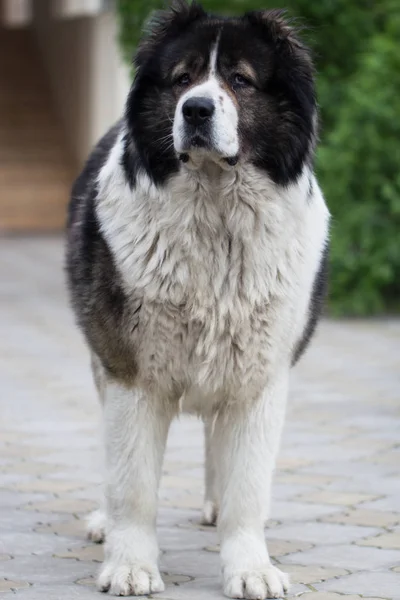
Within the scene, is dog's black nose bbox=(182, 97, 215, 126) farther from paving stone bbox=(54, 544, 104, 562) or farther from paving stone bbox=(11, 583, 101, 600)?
paving stone bbox=(54, 544, 104, 562)

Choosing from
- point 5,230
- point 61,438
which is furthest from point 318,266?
point 5,230

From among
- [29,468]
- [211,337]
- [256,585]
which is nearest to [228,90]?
[211,337]

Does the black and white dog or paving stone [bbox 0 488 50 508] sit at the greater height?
the black and white dog

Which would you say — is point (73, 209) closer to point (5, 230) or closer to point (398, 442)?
point (398, 442)

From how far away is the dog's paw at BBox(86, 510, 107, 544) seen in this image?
4.93m

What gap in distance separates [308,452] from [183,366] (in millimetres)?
2418

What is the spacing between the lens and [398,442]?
6789 mm

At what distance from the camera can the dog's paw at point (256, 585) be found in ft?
13.8

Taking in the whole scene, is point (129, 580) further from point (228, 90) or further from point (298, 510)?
point (228, 90)

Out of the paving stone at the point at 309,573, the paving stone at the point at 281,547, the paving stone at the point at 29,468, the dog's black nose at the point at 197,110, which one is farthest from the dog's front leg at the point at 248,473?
the paving stone at the point at 29,468

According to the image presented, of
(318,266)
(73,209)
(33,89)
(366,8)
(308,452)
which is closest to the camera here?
(318,266)

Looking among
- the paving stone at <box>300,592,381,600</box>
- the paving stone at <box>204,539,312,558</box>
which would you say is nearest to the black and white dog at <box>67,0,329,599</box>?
the paving stone at <box>300,592,381,600</box>

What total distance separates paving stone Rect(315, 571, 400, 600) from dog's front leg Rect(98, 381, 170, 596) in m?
0.57

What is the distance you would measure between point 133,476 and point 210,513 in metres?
0.92
